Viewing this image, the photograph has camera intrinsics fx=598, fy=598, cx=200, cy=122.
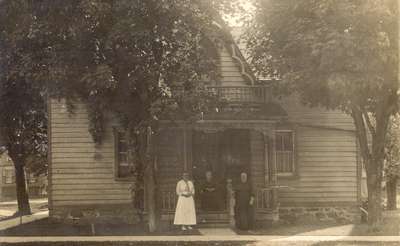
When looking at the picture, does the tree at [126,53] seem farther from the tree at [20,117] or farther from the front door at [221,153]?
the front door at [221,153]

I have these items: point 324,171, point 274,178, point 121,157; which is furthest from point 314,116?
point 121,157

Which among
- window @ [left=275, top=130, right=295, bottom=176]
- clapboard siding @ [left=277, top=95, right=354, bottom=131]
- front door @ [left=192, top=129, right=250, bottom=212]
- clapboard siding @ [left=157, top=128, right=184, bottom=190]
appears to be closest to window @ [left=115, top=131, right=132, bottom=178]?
clapboard siding @ [left=157, top=128, right=184, bottom=190]

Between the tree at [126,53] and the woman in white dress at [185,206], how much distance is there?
814 millimetres

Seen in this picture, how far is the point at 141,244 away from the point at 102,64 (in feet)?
16.3

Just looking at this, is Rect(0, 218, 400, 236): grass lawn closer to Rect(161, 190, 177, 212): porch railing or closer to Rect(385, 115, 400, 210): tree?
Rect(161, 190, 177, 212): porch railing

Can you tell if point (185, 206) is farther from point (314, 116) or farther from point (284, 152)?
point (314, 116)

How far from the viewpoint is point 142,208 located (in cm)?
2016

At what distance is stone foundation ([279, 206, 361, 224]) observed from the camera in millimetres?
21312

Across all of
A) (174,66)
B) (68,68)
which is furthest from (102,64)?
(174,66)

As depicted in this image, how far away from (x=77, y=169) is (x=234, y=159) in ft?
18.5

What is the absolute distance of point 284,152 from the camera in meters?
21.9

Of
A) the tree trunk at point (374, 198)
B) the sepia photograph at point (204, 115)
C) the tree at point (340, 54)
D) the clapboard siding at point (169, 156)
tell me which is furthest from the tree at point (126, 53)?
the tree trunk at point (374, 198)

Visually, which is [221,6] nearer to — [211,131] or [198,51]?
[198,51]

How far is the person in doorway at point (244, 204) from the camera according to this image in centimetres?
1812
